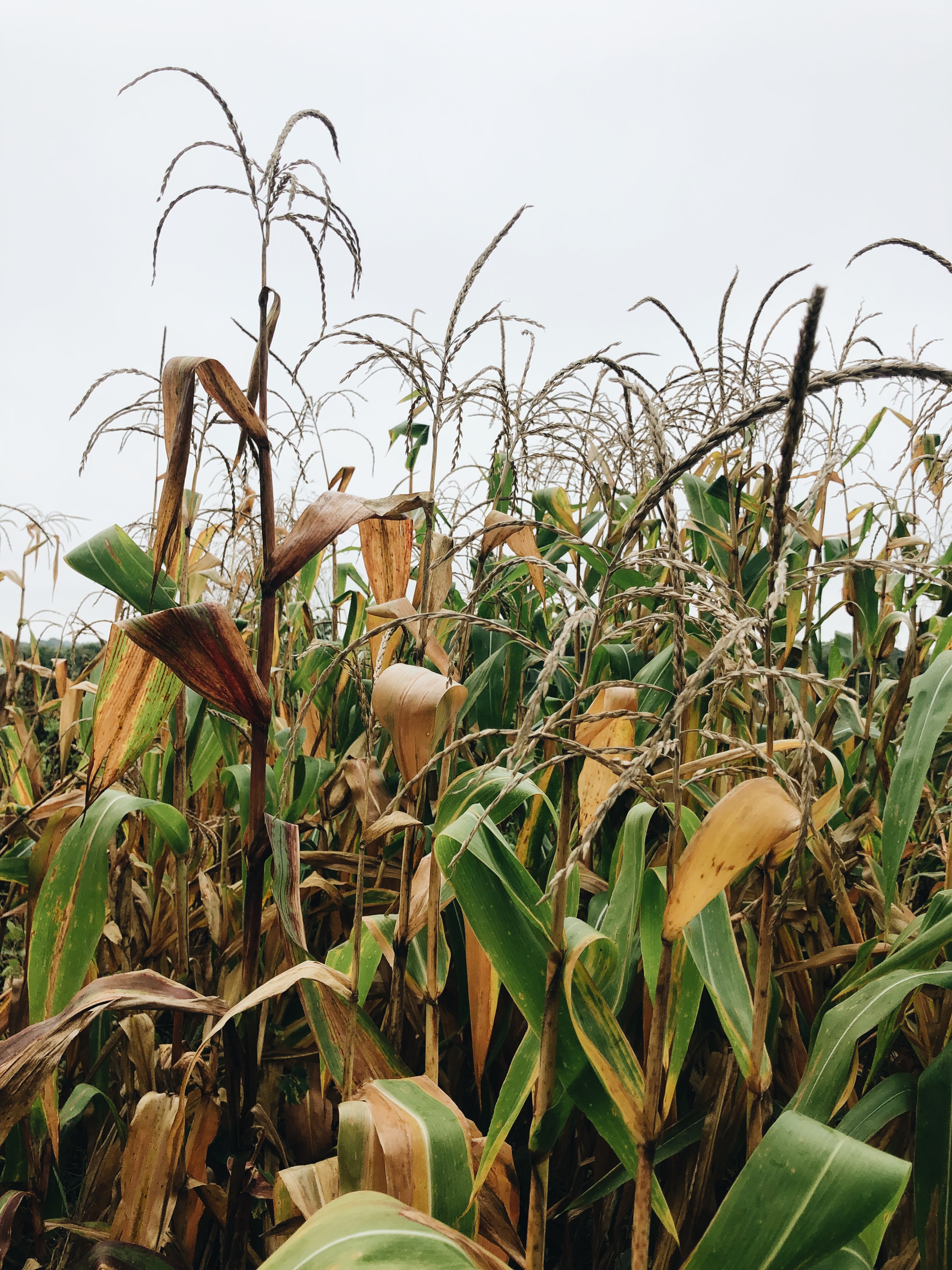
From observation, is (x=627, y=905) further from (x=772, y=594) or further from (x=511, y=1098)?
(x=772, y=594)

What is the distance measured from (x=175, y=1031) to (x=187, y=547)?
2.22 feet

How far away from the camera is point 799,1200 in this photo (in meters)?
0.58

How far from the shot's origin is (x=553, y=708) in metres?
1.66

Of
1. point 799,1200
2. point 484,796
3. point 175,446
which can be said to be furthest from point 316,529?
point 799,1200

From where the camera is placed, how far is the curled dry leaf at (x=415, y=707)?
32.9 inches

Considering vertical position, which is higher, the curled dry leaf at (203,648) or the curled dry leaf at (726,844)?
→ the curled dry leaf at (203,648)

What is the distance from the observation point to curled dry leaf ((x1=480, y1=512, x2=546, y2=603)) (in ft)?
3.84

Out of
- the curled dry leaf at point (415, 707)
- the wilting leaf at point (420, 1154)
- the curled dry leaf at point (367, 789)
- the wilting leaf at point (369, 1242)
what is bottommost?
the wilting leaf at point (420, 1154)

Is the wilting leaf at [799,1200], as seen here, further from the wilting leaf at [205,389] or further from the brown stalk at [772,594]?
the wilting leaf at [205,389]

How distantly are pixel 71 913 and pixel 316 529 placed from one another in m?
0.53

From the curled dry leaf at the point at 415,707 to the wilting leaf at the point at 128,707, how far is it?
219mm

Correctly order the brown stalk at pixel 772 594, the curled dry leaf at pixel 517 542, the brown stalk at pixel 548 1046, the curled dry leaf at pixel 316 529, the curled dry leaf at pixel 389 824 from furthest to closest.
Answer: the curled dry leaf at pixel 517 542, the curled dry leaf at pixel 389 824, the curled dry leaf at pixel 316 529, the brown stalk at pixel 548 1046, the brown stalk at pixel 772 594

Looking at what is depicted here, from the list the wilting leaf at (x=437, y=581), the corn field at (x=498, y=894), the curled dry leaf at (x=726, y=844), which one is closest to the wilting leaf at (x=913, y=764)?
the corn field at (x=498, y=894)

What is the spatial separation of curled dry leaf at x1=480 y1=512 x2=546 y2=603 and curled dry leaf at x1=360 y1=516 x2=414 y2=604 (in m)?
0.12
